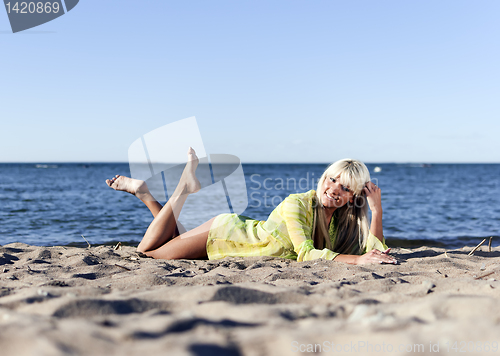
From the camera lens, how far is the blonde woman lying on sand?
11.4 feet

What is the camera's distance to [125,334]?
1.27 metres

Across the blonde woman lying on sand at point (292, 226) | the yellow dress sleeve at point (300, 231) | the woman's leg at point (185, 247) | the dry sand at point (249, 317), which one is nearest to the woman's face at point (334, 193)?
the blonde woman lying on sand at point (292, 226)

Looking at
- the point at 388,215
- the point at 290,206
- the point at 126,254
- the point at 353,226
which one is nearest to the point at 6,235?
the point at 126,254

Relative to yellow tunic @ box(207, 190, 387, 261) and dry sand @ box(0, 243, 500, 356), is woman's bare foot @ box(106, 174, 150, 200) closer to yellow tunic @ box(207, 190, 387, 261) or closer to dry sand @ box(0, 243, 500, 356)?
yellow tunic @ box(207, 190, 387, 261)

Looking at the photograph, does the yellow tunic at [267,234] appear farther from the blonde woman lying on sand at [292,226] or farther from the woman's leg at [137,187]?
the woman's leg at [137,187]

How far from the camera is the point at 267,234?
3.80m

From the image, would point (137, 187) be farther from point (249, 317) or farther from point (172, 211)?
point (249, 317)

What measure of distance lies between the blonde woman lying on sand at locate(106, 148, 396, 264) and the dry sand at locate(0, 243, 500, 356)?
2.99 ft

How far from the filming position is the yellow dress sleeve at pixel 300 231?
11.3 ft

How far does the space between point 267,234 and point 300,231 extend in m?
0.45

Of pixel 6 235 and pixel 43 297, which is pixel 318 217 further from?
pixel 6 235

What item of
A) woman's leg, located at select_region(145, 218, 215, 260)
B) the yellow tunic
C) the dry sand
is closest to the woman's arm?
the yellow tunic

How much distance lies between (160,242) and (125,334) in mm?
2814

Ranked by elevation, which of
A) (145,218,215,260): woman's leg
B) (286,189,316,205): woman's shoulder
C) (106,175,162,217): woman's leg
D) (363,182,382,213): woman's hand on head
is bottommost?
(145,218,215,260): woman's leg
